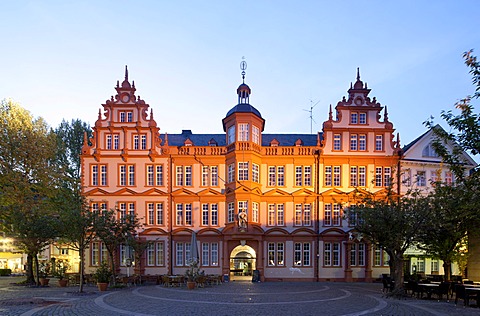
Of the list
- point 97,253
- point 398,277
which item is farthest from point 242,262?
point 398,277

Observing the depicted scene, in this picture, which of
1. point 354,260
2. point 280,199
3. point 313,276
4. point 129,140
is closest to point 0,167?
point 129,140

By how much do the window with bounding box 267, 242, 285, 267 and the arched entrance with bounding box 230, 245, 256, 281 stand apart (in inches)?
81.5

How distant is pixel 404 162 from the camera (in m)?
40.7

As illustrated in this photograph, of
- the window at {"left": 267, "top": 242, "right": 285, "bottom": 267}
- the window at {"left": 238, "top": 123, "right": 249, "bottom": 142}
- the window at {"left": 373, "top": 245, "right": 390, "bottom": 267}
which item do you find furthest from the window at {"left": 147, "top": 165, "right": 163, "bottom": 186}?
the window at {"left": 373, "top": 245, "right": 390, "bottom": 267}

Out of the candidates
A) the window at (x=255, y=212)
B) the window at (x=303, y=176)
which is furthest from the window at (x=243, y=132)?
the window at (x=255, y=212)

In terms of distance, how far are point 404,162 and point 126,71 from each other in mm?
28406

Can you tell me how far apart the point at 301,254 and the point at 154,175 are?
51.7 feet

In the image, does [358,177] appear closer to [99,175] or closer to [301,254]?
[301,254]

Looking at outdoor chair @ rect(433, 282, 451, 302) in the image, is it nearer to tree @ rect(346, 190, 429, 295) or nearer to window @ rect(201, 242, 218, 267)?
tree @ rect(346, 190, 429, 295)

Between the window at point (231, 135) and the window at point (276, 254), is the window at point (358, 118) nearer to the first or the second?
the window at point (231, 135)

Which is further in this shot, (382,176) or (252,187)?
(382,176)

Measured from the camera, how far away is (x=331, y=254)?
40094 mm

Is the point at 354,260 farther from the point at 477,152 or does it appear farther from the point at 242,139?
the point at 477,152

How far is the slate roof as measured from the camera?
146ft
